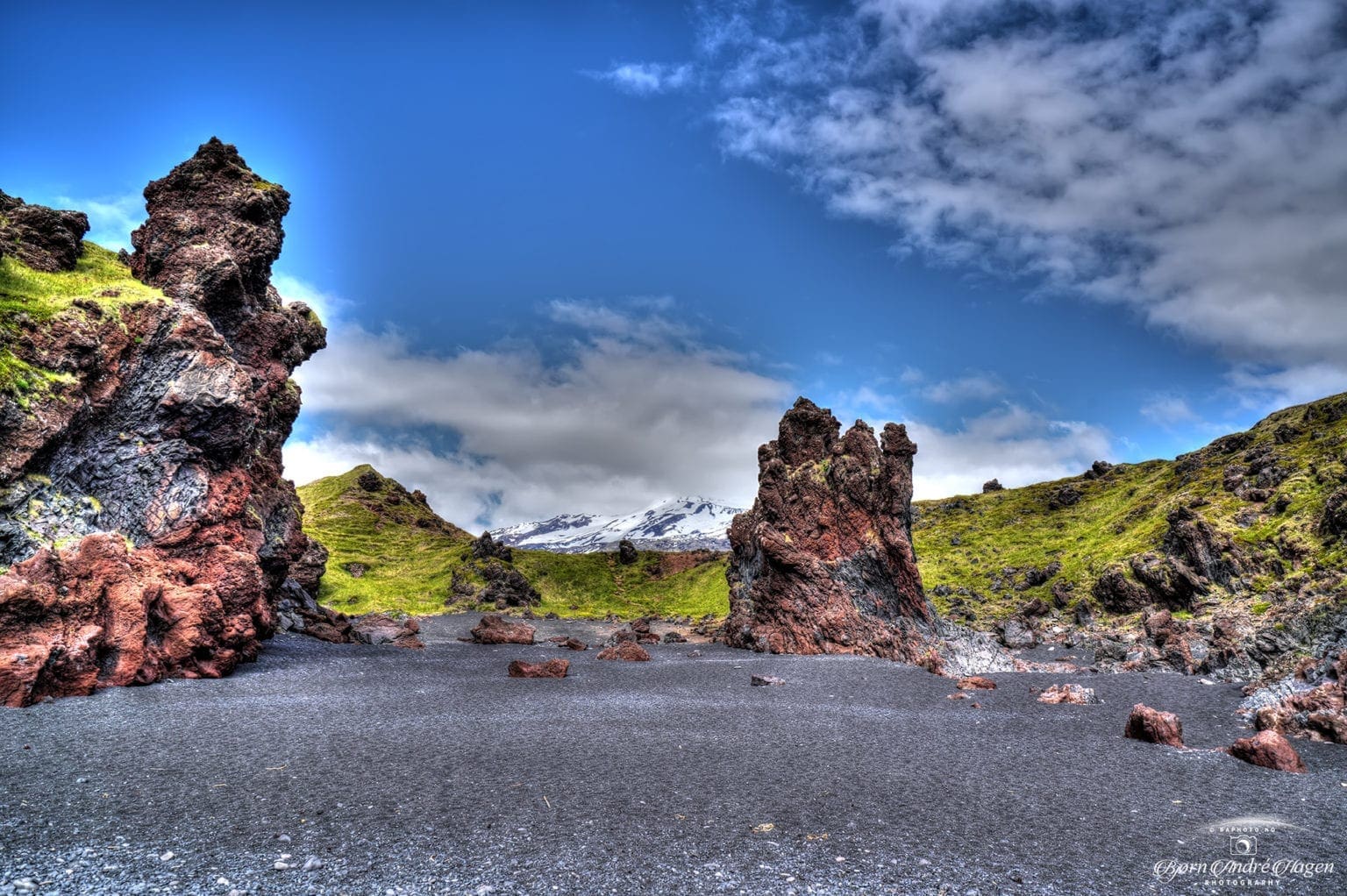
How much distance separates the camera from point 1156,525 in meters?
79.1

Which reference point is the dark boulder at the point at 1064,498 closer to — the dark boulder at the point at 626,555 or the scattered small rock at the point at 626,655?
the dark boulder at the point at 626,555

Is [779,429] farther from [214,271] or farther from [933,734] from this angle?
[214,271]

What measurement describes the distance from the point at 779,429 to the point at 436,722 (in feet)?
136

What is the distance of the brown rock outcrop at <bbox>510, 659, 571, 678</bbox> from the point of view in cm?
3073

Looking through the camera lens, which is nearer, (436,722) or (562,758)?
(562,758)

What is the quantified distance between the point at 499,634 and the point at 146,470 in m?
31.4

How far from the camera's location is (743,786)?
44.7ft

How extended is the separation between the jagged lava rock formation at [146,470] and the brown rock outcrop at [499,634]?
17851mm

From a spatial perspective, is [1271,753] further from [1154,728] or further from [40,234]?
[40,234]

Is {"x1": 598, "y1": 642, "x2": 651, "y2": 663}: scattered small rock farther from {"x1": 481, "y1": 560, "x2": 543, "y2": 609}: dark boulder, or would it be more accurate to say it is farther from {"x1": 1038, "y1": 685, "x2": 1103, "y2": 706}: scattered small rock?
{"x1": 481, "y1": 560, "x2": 543, "y2": 609}: dark boulder

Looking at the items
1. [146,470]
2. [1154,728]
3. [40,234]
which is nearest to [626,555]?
[40,234]

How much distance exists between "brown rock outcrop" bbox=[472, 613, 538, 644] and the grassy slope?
121 feet

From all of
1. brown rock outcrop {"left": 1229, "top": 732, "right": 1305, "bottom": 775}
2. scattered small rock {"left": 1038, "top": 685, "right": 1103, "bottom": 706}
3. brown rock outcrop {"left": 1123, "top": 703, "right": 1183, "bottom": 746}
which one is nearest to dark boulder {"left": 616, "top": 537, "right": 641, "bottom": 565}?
scattered small rock {"left": 1038, "top": 685, "right": 1103, "bottom": 706}

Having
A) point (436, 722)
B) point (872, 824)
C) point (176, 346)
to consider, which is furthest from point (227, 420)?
point (872, 824)
